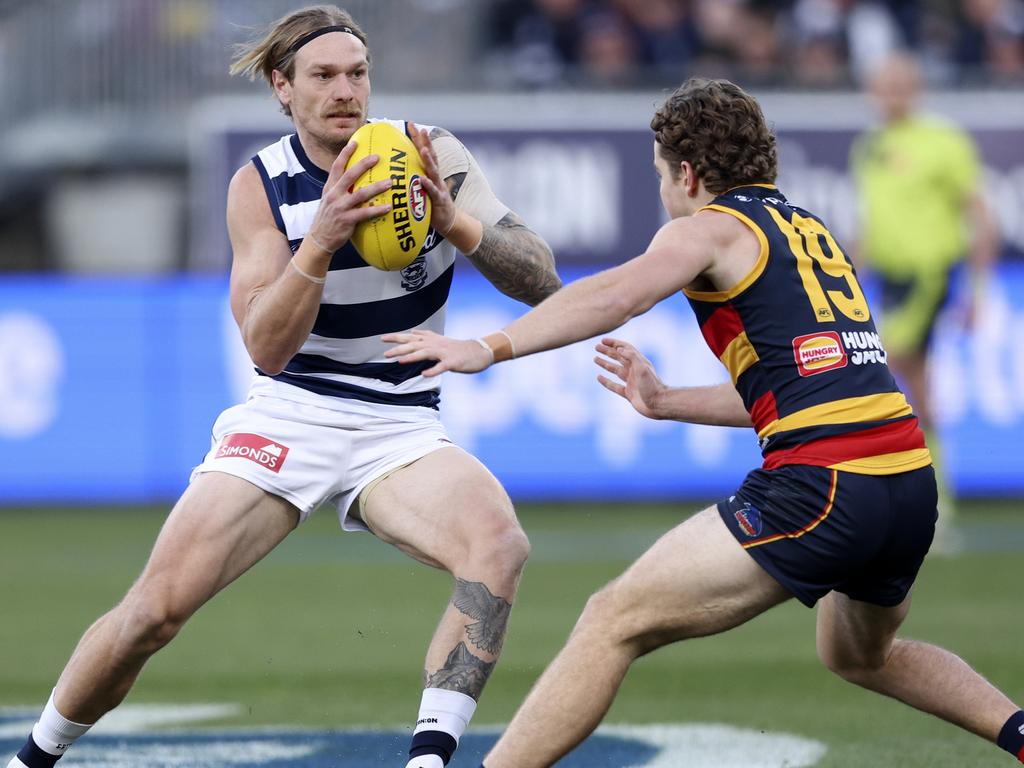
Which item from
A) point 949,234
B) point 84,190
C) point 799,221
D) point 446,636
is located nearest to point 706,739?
point 446,636

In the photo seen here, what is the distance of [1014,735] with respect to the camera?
481 centimetres

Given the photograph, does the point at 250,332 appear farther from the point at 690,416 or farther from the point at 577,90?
the point at 577,90

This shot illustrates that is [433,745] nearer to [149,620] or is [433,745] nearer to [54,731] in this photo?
[149,620]

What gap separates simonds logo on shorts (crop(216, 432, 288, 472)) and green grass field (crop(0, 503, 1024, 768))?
1671 millimetres

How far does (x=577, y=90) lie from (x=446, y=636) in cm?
1170

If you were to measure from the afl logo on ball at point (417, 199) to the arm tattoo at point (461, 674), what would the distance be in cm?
127

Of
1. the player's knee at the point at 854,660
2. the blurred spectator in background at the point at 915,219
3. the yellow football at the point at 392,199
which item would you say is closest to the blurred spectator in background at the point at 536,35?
the blurred spectator in background at the point at 915,219

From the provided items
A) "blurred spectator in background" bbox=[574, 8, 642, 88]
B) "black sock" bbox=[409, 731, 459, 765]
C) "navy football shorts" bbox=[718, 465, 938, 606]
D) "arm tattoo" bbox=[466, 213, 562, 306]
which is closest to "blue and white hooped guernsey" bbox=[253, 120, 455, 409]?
"arm tattoo" bbox=[466, 213, 562, 306]

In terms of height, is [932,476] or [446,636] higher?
[932,476]

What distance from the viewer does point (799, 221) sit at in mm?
4723

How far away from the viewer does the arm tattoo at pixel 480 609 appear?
5.02 meters

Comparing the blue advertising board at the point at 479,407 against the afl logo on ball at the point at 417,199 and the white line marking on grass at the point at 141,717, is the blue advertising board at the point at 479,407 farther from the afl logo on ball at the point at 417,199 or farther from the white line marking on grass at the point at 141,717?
the afl logo on ball at the point at 417,199

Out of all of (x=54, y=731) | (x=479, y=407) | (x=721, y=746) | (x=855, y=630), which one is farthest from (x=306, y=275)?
(x=479, y=407)

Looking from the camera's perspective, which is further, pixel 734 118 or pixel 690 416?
pixel 690 416
